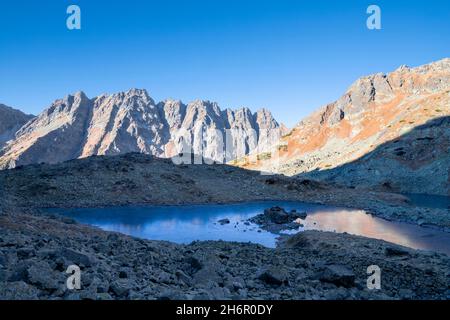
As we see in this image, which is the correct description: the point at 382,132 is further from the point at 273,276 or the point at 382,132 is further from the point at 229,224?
the point at 273,276

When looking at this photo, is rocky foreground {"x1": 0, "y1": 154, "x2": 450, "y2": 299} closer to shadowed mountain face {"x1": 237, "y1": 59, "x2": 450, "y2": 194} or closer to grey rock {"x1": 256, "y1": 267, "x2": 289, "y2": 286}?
grey rock {"x1": 256, "y1": 267, "x2": 289, "y2": 286}

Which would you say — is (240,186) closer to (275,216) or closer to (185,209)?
(185,209)

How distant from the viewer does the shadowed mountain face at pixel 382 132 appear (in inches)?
3694

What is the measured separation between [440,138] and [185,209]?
3018 inches

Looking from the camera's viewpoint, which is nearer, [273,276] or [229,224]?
[273,276]

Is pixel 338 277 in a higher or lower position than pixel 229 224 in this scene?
higher

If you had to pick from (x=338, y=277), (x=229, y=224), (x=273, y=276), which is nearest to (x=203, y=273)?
(x=273, y=276)

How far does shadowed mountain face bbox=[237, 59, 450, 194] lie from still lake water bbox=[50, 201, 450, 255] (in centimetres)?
4658

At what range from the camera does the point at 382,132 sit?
13012cm

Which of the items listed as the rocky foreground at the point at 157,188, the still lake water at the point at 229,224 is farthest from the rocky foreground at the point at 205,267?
the rocky foreground at the point at 157,188

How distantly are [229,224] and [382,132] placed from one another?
4094 inches

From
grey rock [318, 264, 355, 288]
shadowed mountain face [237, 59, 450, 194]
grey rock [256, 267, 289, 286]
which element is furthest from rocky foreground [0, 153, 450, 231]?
grey rock [256, 267, 289, 286]

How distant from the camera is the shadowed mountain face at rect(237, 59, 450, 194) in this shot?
93.8m

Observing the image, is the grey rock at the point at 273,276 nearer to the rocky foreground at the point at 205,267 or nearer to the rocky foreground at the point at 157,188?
the rocky foreground at the point at 205,267
